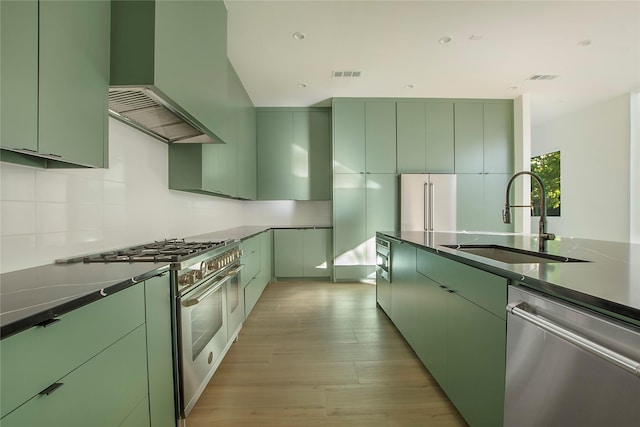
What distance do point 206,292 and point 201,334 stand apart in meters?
0.26

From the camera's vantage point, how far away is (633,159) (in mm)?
4531

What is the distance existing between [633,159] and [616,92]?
1.10 m

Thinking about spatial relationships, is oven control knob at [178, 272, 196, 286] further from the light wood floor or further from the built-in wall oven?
the built-in wall oven

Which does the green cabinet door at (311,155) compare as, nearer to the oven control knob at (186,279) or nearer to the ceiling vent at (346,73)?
the ceiling vent at (346,73)

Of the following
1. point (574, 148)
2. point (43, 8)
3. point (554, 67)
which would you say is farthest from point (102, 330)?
point (574, 148)

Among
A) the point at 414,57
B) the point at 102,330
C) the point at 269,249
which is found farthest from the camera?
the point at 269,249

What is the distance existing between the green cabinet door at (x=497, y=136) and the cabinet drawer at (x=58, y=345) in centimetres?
509

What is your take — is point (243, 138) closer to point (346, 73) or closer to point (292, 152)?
point (292, 152)

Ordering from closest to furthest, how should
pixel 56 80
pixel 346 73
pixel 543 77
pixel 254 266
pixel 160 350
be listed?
pixel 56 80 < pixel 160 350 < pixel 254 266 < pixel 346 73 < pixel 543 77

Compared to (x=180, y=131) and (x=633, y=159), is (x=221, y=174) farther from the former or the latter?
(x=633, y=159)

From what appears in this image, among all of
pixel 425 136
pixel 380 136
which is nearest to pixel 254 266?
pixel 380 136

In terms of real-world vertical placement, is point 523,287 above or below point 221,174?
below

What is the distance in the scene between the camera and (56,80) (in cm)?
102

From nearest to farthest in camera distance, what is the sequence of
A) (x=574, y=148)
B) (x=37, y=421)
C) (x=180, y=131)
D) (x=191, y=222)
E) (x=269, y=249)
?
(x=37, y=421) < (x=180, y=131) < (x=191, y=222) < (x=269, y=249) < (x=574, y=148)
